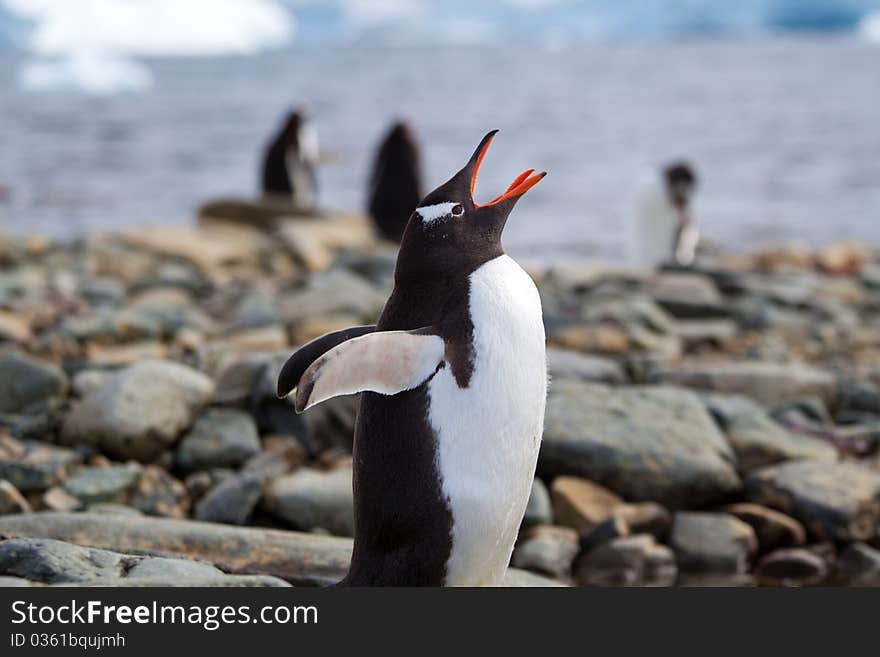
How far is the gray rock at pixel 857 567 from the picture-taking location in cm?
447

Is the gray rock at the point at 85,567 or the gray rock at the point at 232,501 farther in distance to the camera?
the gray rock at the point at 232,501

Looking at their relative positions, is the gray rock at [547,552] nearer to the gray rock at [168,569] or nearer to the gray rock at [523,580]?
the gray rock at [523,580]

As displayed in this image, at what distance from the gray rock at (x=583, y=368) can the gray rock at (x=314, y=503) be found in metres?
1.78

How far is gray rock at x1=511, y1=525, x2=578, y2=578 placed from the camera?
4465 millimetres

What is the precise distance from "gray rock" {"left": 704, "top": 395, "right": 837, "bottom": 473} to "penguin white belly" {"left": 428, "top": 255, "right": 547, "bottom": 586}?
105 inches

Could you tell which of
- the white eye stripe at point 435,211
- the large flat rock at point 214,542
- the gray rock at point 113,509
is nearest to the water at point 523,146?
the gray rock at point 113,509

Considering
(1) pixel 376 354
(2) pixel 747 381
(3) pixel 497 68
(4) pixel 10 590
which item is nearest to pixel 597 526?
(2) pixel 747 381

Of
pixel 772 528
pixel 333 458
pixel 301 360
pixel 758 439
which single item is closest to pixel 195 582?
pixel 301 360

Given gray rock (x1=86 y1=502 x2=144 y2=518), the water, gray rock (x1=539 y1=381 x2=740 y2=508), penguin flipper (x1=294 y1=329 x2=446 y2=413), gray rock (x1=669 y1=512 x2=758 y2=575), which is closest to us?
penguin flipper (x1=294 y1=329 x2=446 y2=413)

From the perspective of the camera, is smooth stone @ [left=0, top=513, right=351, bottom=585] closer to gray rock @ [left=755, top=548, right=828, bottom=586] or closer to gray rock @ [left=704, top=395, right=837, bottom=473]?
gray rock @ [left=755, top=548, right=828, bottom=586]

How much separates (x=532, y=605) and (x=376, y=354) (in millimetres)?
639

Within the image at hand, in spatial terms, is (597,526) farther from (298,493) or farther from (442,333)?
(442,333)

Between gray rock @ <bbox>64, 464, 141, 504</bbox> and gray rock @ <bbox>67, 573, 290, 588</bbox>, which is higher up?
gray rock @ <bbox>64, 464, 141, 504</bbox>

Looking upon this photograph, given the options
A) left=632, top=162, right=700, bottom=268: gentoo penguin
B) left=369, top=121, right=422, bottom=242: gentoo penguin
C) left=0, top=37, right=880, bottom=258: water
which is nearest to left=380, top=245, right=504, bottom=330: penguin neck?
left=632, top=162, right=700, bottom=268: gentoo penguin
